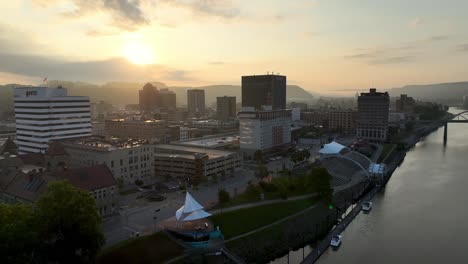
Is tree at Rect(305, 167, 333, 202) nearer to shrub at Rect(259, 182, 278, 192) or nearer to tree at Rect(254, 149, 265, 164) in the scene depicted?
shrub at Rect(259, 182, 278, 192)

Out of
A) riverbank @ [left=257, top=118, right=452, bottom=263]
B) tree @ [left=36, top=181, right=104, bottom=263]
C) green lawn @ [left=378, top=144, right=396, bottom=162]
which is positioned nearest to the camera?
tree @ [left=36, top=181, right=104, bottom=263]

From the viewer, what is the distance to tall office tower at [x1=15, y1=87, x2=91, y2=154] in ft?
187

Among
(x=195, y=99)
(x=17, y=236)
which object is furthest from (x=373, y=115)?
(x=195, y=99)

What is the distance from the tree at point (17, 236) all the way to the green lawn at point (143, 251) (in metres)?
4.97

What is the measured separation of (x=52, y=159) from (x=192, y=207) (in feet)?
85.6

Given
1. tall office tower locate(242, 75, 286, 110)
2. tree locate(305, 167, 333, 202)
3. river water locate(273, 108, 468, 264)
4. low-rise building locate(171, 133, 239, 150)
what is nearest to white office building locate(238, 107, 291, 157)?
low-rise building locate(171, 133, 239, 150)

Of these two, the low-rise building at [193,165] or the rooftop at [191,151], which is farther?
the rooftop at [191,151]

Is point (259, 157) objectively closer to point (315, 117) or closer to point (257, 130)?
point (257, 130)

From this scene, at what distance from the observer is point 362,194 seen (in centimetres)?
4612

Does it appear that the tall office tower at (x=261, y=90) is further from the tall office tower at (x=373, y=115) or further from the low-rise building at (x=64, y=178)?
the low-rise building at (x=64, y=178)

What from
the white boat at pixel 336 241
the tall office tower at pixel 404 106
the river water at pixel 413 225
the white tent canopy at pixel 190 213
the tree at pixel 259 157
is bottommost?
the river water at pixel 413 225

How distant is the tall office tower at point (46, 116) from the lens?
56906 millimetres

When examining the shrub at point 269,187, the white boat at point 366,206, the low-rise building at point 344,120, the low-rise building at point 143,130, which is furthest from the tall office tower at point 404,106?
the shrub at point 269,187

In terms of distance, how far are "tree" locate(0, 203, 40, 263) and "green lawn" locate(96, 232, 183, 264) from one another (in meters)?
4.97
